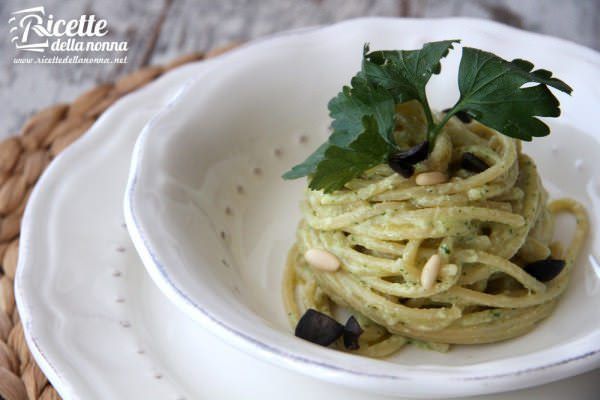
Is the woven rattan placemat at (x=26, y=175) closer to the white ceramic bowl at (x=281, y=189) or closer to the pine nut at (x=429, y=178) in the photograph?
the white ceramic bowl at (x=281, y=189)

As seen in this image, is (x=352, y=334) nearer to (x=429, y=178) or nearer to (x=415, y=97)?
(x=429, y=178)

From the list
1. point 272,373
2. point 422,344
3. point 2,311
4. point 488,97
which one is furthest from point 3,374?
point 488,97

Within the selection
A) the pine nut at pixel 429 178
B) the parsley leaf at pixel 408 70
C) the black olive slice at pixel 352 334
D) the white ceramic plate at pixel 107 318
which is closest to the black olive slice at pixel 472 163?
→ the pine nut at pixel 429 178

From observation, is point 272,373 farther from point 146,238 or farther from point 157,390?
point 146,238

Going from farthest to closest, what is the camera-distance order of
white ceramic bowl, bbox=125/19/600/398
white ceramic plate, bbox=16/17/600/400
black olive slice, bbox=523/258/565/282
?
black olive slice, bbox=523/258/565/282, white ceramic plate, bbox=16/17/600/400, white ceramic bowl, bbox=125/19/600/398

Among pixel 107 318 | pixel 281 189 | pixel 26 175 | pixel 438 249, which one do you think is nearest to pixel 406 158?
pixel 438 249

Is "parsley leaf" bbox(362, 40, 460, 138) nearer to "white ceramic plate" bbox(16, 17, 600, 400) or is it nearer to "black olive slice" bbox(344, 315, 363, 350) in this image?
"black olive slice" bbox(344, 315, 363, 350)

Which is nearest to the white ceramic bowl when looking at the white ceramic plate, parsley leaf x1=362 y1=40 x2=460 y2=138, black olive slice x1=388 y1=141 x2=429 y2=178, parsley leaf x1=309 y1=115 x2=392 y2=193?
the white ceramic plate
